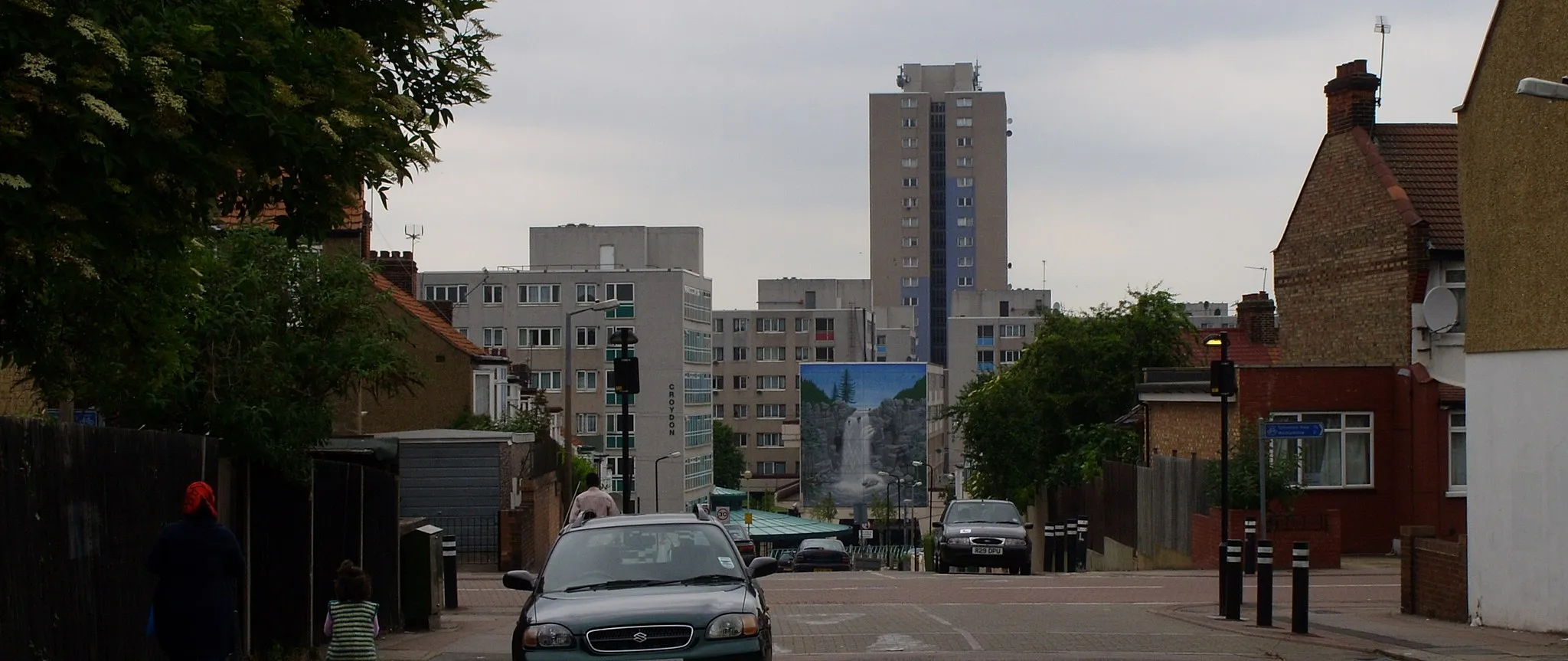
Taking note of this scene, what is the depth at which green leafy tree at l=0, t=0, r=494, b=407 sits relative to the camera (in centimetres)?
768

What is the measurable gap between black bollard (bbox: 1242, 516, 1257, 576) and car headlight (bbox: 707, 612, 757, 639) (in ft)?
56.3

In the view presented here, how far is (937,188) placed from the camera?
176m

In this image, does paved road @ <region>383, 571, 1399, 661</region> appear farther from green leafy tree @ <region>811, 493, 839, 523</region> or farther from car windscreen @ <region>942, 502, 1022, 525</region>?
green leafy tree @ <region>811, 493, 839, 523</region>

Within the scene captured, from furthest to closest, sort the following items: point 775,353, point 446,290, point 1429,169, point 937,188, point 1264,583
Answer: point 937,188
point 775,353
point 446,290
point 1429,169
point 1264,583

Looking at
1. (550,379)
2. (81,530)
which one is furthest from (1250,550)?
(550,379)

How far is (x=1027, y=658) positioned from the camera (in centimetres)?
1473

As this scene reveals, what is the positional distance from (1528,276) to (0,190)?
16.2m

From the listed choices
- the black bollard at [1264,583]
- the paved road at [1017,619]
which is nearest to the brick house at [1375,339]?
the paved road at [1017,619]

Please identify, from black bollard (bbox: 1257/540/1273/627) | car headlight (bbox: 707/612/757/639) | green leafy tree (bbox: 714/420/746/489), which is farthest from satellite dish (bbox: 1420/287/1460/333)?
green leafy tree (bbox: 714/420/746/489)

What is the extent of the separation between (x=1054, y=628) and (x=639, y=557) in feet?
23.4

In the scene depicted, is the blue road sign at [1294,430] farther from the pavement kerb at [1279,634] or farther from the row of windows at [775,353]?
the row of windows at [775,353]

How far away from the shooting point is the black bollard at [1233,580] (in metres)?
19.1

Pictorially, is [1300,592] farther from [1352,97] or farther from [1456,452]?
[1352,97]

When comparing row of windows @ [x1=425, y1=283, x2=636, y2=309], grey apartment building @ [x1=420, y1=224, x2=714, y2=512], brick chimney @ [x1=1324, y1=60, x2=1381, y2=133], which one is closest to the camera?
brick chimney @ [x1=1324, y1=60, x2=1381, y2=133]
